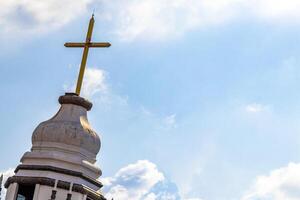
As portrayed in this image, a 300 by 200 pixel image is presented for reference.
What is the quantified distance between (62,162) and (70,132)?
1541mm

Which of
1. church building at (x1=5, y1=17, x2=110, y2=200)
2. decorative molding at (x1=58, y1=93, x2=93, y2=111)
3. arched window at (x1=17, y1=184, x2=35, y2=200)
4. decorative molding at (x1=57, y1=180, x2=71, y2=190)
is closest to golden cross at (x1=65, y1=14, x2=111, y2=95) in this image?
decorative molding at (x1=58, y1=93, x2=93, y2=111)

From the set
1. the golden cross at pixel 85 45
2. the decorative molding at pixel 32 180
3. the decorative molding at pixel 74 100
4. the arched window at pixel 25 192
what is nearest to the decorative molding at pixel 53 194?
the decorative molding at pixel 32 180

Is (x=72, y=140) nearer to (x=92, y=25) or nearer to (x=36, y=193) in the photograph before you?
(x=36, y=193)

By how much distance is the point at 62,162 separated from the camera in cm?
3909

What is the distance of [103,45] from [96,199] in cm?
803

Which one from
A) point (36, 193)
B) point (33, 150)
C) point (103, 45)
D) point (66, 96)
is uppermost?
point (103, 45)

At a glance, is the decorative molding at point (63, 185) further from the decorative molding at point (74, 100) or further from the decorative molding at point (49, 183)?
the decorative molding at point (74, 100)

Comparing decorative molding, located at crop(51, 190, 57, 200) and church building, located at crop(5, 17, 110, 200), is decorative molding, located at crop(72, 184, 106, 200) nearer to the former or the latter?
church building, located at crop(5, 17, 110, 200)

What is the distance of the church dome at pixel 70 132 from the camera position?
1559 inches

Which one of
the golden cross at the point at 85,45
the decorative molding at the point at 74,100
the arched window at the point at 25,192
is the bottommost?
the arched window at the point at 25,192

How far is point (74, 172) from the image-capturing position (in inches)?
1526

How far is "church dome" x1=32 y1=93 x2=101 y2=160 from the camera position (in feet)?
130

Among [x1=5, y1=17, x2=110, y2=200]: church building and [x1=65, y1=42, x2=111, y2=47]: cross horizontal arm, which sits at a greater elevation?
[x1=65, y1=42, x2=111, y2=47]: cross horizontal arm

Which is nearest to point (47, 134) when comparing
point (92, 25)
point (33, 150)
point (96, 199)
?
point (33, 150)
